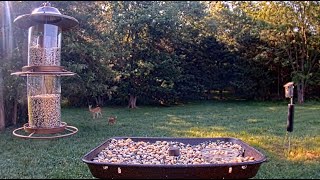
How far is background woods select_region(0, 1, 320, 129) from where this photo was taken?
1267 centimetres

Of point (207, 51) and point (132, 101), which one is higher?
point (207, 51)

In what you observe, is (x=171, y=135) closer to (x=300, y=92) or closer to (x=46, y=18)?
(x=46, y=18)

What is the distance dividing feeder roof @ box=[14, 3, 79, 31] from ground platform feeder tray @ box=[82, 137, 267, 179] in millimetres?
1140

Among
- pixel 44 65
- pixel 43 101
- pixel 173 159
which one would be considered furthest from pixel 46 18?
pixel 173 159

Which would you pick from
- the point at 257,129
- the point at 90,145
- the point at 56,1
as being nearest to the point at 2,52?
the point at 56,1

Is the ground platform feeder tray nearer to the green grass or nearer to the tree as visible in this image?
the green grass

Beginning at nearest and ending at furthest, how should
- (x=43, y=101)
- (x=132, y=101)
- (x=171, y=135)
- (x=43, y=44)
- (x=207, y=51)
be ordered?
(x=43, y=44) < (x=43, y=101) < (x=171, y=135) < (x=132, y=101) < (x=207, y=51)

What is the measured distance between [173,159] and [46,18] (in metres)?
1.74

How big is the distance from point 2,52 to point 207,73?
31.7 feet

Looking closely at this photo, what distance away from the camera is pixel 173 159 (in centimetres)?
354

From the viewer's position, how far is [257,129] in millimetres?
7086

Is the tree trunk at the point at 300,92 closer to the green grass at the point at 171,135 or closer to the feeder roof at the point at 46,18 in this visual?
the green grass at the point at 171,135

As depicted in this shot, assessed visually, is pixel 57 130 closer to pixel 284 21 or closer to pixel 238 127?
pixel 238 127

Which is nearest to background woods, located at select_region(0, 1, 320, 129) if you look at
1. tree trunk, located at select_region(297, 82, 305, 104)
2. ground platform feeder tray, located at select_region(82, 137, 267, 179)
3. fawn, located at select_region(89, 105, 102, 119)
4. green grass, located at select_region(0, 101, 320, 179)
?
tree trunk, located at select_region(297, 82, 305, 104)
